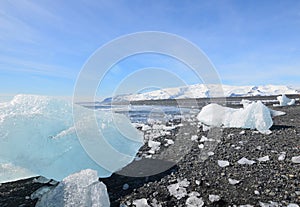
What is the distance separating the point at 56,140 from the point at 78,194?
926 millimetres

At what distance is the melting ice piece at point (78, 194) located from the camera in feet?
7.97

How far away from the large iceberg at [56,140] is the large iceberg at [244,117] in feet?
12.4

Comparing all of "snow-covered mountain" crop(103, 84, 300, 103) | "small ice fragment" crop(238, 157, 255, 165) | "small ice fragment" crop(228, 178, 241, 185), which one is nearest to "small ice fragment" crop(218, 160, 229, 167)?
"small ice fragment" crop(238, 157, 255, 165)

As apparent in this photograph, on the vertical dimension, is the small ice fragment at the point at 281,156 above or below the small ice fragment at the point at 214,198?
above

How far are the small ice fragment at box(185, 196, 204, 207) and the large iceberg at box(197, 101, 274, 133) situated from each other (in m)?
3.84

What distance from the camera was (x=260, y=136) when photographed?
546cm

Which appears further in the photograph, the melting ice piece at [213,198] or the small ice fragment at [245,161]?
the small ice fragment at [245,161]

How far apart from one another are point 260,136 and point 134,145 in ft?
10.7

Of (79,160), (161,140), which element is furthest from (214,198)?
(161,140)

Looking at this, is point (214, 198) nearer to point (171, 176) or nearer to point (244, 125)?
point (171, 176)

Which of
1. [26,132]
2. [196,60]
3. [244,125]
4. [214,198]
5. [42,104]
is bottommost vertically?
[214,198]

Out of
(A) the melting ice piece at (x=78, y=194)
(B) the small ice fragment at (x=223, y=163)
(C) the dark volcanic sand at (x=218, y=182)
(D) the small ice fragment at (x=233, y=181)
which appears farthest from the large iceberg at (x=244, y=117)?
(A) the melting ice piece at (x=78, y=194)

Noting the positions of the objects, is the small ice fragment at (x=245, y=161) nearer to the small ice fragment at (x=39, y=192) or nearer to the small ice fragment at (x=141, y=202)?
the small ice fragment at (x=141, y=202)

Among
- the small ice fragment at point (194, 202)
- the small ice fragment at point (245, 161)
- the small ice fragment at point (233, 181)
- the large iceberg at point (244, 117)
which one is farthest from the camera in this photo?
the large iceberg at point (244, 117)
